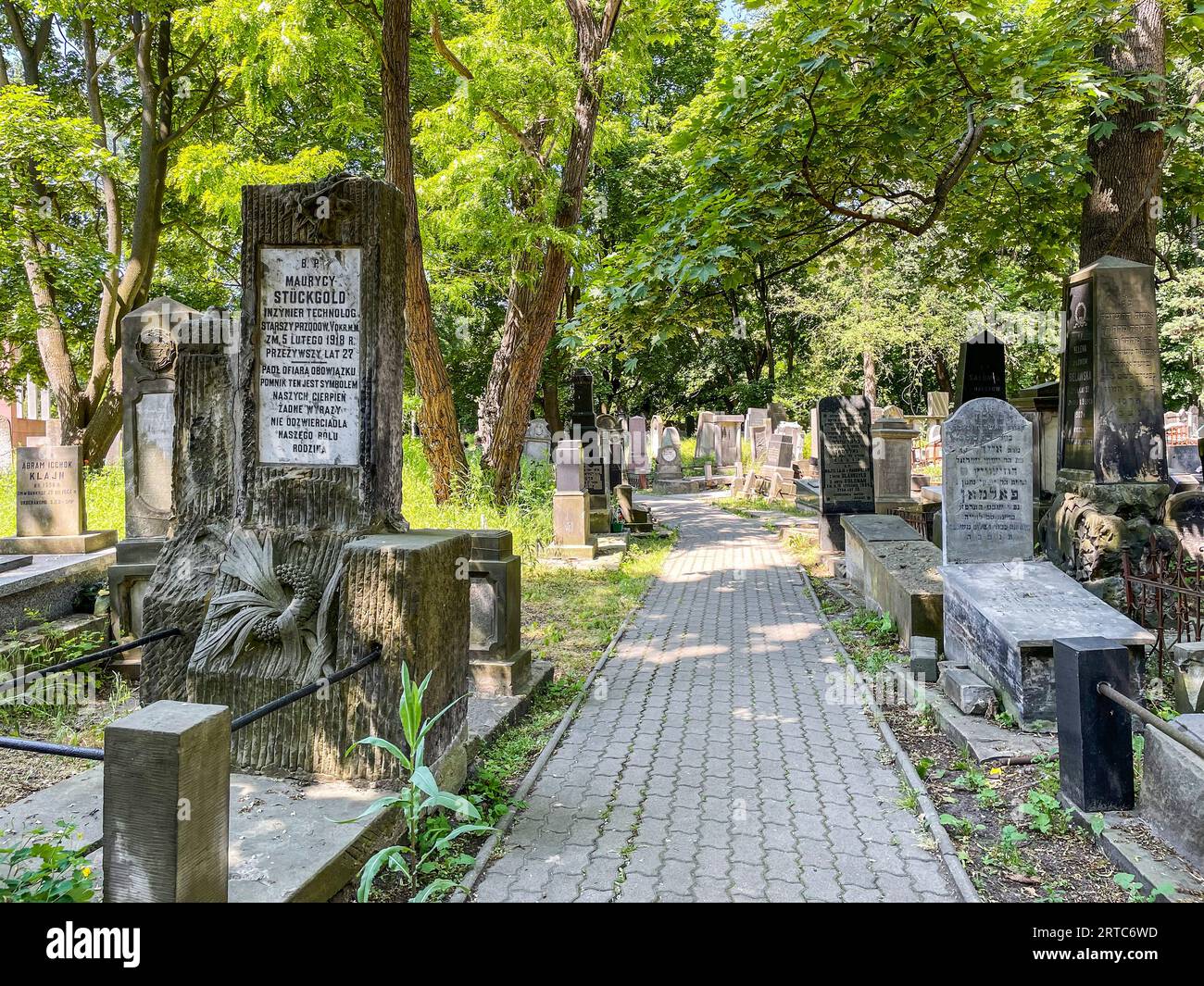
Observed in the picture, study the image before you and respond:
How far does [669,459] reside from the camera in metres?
25.4

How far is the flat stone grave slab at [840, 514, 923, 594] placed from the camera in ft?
27.1

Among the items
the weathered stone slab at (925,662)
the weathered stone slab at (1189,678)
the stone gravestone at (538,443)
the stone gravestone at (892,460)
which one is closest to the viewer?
the weathered stone slab at (1189,678)

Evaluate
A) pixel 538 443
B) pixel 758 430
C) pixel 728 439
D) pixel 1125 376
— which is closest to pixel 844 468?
pixel 1125 376

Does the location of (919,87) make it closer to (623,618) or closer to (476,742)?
(623,618)

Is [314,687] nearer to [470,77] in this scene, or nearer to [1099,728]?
[1099,728]

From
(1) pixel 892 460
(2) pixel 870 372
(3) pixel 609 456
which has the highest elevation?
(2) pixel 870 372

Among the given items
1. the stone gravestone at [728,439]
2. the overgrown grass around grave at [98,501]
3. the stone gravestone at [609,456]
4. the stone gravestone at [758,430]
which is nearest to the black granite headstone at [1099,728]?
the overgrown grass around grave at [98,501]

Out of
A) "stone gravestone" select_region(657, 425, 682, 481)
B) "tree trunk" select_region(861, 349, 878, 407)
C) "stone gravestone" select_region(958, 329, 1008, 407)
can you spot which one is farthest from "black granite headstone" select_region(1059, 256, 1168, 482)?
"tree trunk" select_region(861, 349, 878, 407)

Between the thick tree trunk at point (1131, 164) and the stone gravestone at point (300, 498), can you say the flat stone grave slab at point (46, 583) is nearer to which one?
the stone gravestone at point (300, 498)

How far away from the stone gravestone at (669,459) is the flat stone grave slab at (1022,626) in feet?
62.4

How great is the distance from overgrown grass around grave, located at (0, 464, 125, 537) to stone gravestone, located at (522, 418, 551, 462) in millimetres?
8618

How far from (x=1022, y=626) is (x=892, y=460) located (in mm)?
8349

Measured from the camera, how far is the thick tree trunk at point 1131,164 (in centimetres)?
823
